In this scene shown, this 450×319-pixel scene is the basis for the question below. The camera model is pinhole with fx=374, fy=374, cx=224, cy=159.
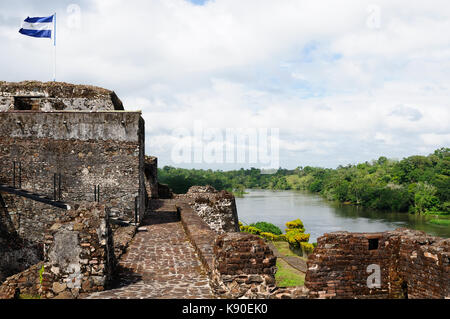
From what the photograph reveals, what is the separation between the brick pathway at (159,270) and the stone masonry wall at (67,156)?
1.89 m

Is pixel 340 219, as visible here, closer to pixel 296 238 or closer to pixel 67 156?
pixel 296 238

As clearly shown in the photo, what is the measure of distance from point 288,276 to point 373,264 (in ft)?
45.5

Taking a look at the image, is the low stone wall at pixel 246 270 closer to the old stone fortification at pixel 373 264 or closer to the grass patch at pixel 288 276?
the old stone fortification at pixel 373 264

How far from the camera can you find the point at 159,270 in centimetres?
607

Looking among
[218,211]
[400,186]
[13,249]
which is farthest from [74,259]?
[400,186]

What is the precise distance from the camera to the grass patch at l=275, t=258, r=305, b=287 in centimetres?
1670

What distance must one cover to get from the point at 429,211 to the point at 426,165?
17.0 m

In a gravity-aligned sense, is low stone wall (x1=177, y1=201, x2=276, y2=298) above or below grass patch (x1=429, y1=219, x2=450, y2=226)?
above

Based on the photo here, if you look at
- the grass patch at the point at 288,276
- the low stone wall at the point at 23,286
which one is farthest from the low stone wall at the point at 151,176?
the low stone wall at the point at 23,286

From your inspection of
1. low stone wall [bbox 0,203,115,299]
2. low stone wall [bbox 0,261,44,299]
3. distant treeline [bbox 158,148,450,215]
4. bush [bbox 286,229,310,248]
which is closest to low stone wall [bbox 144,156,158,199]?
low stone wall [bbox 0,261,44,299]

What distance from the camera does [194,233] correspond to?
26.1ft

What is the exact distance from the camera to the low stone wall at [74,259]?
4.82m

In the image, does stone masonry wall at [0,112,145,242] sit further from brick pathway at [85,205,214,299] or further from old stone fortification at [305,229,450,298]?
old stone fortification at [305,229,450,298]

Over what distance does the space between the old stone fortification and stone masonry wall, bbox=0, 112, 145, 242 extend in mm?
6459
